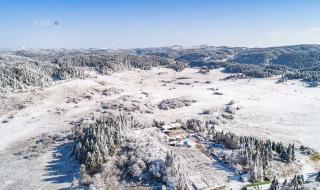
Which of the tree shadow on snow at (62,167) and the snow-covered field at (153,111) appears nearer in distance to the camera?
the tree shadow on snow at (62,167)

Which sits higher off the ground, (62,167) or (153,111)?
(153,111)

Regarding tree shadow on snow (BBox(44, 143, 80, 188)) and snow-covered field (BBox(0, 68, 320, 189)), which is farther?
snow-covered field (BBox(0, 68, 320, 189))

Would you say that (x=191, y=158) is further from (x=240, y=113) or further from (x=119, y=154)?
(x=240, y=113)

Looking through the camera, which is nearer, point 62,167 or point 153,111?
point 62,167
